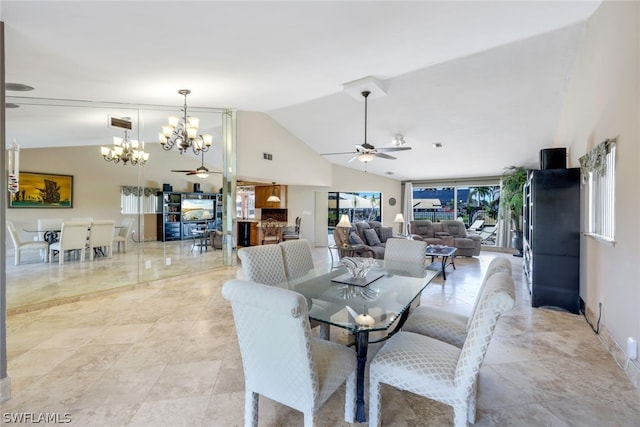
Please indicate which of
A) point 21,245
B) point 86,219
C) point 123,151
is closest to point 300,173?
point 123,151

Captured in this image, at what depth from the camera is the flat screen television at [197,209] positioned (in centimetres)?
838

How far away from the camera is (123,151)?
15.8ft

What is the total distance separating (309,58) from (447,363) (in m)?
3.30

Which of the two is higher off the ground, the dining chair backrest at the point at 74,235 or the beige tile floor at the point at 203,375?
the dining chair backrest at the point at 74,235

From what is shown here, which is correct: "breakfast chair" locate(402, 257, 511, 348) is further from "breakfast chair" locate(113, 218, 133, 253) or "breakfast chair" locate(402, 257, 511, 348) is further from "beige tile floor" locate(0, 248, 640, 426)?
"breakfast chair" locate(113, 218, 133, 253)

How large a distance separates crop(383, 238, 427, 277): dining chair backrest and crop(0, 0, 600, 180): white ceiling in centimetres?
224

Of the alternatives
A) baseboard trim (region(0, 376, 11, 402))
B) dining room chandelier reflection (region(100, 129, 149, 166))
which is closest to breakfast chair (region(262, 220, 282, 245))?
dining room chandelier reflection (region(100, 129, 149, 166))

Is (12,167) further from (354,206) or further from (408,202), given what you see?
(408,202)

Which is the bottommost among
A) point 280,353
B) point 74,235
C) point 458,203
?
point 280,353

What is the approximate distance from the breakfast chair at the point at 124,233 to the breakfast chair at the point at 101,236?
10cm

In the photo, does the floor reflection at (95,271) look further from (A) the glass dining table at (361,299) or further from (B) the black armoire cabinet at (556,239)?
(B) the black armoire cabinet at (556,239)

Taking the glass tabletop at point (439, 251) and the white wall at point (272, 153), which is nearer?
the glass tabletop at point (439, 251)

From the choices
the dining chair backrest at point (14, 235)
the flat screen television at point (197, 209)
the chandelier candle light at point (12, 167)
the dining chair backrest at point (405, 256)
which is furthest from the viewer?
the flat screen television at point (197, 209)

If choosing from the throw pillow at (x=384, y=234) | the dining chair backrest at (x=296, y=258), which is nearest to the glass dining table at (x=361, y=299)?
the dining chair backrest at (x=296, y=258)
